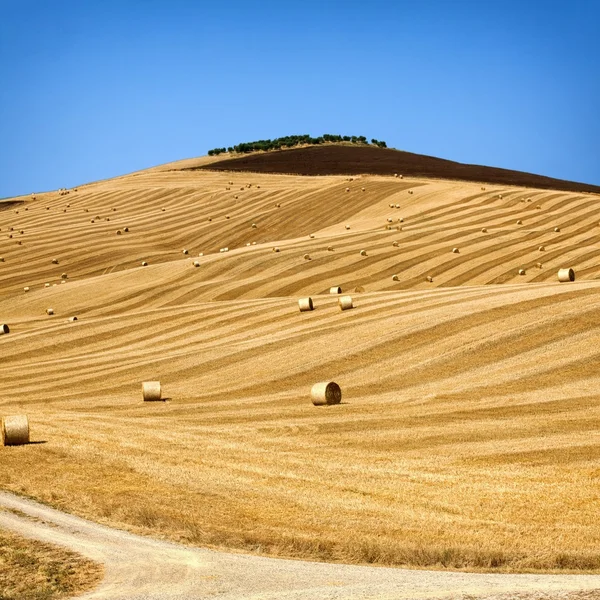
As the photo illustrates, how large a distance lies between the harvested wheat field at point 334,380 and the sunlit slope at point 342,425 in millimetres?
81

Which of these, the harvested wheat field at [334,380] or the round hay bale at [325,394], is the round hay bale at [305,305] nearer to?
the harvested wheat field at [334,380]

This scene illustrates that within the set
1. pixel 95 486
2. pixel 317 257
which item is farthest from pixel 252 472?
pixel 317 257

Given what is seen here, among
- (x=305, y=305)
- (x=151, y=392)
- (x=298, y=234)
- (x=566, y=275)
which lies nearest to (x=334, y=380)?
(x=151, y=392)

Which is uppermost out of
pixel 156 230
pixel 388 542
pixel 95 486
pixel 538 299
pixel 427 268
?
pixel 156 230

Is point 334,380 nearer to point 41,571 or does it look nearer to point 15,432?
point 15,432

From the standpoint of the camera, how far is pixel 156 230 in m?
85.5

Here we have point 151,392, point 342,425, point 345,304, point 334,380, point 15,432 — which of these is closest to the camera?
point 15,432

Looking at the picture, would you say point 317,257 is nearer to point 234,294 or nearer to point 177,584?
point 234,294

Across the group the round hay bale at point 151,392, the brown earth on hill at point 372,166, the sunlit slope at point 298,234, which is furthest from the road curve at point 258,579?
the brown earth on hill at point 372,166

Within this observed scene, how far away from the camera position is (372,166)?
113 m

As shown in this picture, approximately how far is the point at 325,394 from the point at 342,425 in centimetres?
289

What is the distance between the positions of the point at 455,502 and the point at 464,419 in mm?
8137

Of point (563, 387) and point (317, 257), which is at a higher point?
point (317, 257)

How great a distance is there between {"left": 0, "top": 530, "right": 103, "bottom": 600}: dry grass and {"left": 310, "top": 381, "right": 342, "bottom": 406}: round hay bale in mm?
14594
